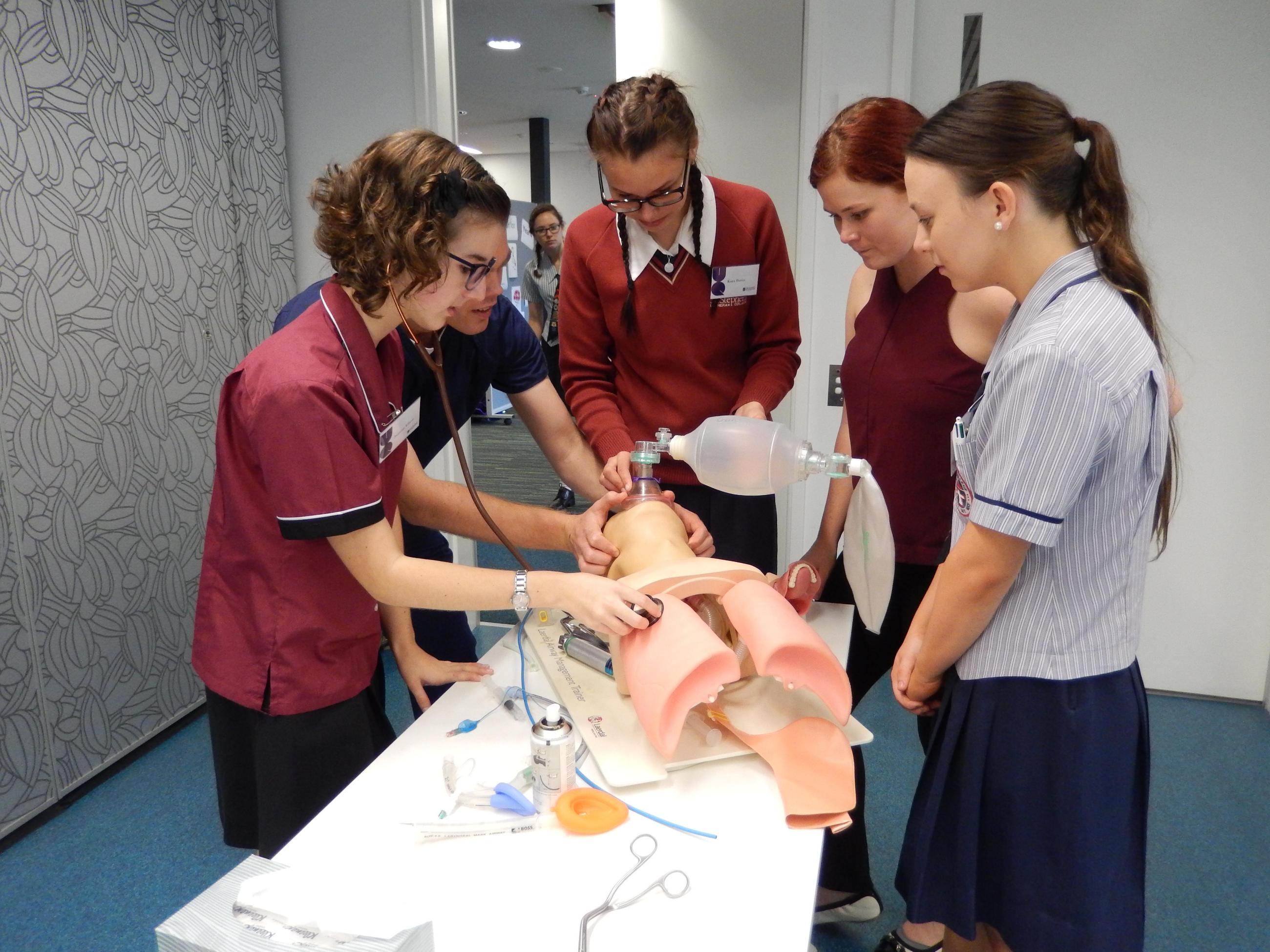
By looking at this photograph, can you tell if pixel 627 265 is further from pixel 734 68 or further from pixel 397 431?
pixel 734 68

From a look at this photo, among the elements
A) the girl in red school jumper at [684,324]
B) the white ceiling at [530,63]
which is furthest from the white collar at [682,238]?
the white ceiling at [530,63]

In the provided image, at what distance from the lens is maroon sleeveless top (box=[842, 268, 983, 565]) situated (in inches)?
58.1

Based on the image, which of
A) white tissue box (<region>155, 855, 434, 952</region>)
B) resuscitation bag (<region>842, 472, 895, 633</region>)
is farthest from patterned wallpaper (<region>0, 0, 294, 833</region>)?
resuscitation bag (<region>842, 472, 895, 633</region>)

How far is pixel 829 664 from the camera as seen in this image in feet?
3.76

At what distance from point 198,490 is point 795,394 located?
1913 mm

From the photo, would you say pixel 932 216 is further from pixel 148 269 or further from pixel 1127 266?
pixel 148 269

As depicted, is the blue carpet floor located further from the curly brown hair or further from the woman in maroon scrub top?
the curly brown hair

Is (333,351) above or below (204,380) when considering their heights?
above

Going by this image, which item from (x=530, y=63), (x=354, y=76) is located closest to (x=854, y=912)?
(x=354, y=76)

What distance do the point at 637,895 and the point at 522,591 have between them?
447 mm

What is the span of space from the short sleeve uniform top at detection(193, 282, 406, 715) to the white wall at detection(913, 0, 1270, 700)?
2.14 metres

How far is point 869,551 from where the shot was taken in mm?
1398

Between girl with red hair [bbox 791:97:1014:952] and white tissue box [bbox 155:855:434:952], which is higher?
girl with red hair [bbox 791:97:1014:952]

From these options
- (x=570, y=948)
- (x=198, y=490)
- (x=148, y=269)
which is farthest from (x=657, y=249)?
(x=198, y=490)
